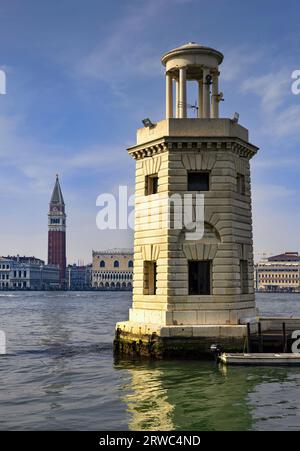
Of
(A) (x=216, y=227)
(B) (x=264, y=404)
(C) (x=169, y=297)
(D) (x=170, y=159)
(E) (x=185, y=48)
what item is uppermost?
(E) (x=185, y=48)

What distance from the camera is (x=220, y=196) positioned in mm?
26000

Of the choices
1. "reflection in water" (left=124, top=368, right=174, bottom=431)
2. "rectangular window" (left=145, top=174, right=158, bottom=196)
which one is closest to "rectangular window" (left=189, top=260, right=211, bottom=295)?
"rectangular window" (left=145, top=174, right=158, bottom=196)

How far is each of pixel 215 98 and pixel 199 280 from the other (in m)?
9.02

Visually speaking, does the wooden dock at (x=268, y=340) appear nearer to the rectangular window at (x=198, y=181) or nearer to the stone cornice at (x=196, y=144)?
the rectangular window at (x=198, y=181)

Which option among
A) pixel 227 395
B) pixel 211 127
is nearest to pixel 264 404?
pixel 227 395

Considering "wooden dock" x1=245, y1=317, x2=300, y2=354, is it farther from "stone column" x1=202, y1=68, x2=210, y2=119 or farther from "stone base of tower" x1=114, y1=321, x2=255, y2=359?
"stone column" x1=202, y1=68, x2=210, y2=119

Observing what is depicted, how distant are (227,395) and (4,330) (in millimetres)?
32573

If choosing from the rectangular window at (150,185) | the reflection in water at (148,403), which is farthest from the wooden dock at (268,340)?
the rectangular window at (150,185)

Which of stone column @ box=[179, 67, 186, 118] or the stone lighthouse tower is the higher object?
stone column @ box=[179, 67, 186, 118]

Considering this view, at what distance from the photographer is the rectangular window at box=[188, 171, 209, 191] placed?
26.3m

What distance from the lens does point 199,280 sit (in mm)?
26109

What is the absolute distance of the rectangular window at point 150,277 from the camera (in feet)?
90.6

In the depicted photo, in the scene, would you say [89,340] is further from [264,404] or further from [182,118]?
[264,404]

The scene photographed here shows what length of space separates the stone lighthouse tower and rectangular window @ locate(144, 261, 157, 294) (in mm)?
140
